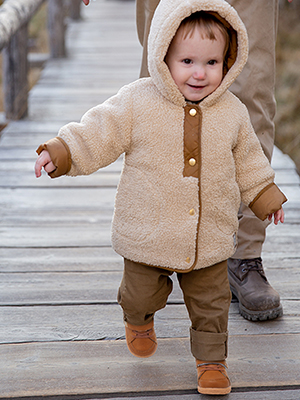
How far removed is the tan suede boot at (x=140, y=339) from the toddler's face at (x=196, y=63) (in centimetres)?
64

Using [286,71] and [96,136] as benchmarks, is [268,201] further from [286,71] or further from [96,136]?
[286,71]

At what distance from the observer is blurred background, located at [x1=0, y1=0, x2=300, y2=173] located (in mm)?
6827

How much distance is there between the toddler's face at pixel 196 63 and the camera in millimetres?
1316

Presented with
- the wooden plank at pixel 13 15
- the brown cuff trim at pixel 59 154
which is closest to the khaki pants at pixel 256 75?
the brown cuff trim at pixel 59 154

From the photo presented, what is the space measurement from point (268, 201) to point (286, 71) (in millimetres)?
7422

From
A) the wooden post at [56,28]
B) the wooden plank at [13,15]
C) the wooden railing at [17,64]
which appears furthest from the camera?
the wooden post at [56,28]

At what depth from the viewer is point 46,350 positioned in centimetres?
162

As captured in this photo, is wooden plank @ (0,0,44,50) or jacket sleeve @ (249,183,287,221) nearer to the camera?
jacket sleeve @ (249,183,287,221)

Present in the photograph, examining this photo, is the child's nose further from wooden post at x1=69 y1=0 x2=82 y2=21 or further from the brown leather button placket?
wooden post at x1=69 y1=0 x2=82 y2=21

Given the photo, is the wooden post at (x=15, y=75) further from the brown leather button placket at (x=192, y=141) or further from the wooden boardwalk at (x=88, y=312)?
the brown leather button placket at (x=192, y=141)

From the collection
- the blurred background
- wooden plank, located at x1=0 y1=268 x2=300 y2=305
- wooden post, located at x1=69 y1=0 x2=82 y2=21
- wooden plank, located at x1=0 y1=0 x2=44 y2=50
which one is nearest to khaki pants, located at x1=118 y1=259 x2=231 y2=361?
wooden plank, located at x1=0 y1=268 x2=300 y2=305

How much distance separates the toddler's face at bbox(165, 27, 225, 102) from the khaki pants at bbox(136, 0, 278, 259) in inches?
21.3

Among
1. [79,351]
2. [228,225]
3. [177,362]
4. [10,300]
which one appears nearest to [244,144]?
[228,225]

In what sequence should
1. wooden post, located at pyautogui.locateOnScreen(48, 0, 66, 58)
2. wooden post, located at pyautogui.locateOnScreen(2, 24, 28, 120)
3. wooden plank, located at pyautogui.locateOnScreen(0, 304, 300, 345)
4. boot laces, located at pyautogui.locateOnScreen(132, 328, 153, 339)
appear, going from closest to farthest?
boot laces, located at pyautogui.locateOnScreen(132, 328, 153, 339) → wooden plank, located at pyautogui.locateOnScreen(0, 304, 300, 345) → wooden post, located at pyautogui.locateOnScreen(2, 24, 28, 120) → wooden post, located at pyautogui.locateOnScreen(48, 0, 66, 58)
